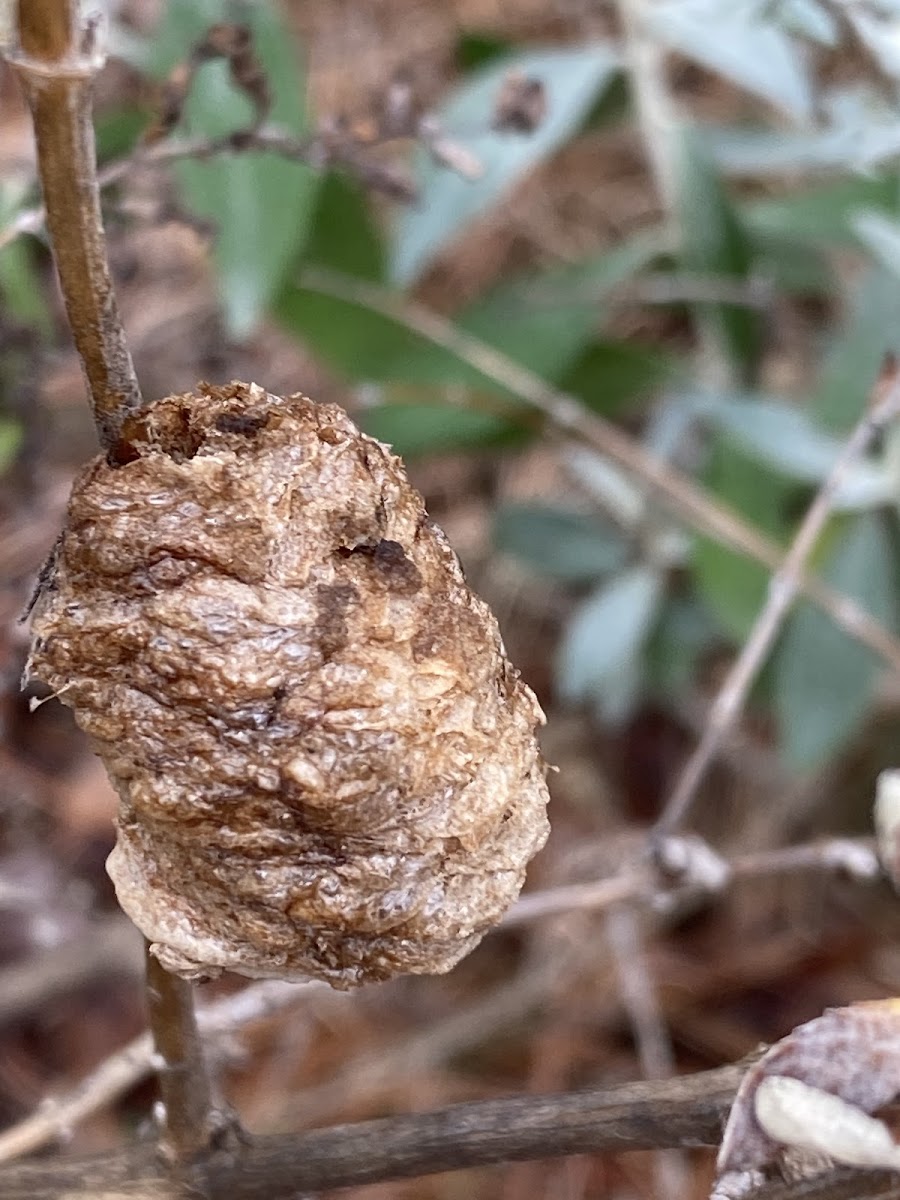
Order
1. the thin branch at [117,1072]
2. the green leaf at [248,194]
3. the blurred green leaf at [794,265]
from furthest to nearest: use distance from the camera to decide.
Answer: the blurred green leaf at [794,265], the green leaf at [248,194], the thin branch at [117,1072]

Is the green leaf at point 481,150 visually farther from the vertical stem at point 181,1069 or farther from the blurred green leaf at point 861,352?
the vertical stem at point 181,1069

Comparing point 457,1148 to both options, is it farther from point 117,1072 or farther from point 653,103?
point 653,103

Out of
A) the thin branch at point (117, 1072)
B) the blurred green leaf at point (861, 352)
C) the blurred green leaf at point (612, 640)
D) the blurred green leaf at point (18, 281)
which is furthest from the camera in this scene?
the blurred green leaf at point (612, 640)

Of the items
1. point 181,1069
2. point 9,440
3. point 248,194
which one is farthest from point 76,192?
point 248,194

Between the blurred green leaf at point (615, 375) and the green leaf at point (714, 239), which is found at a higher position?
the green leaf at point (714, 239)

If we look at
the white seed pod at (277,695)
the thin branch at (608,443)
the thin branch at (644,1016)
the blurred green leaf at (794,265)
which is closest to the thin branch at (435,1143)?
the white seed pod at (277,695)

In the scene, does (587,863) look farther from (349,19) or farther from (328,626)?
(349,19)
